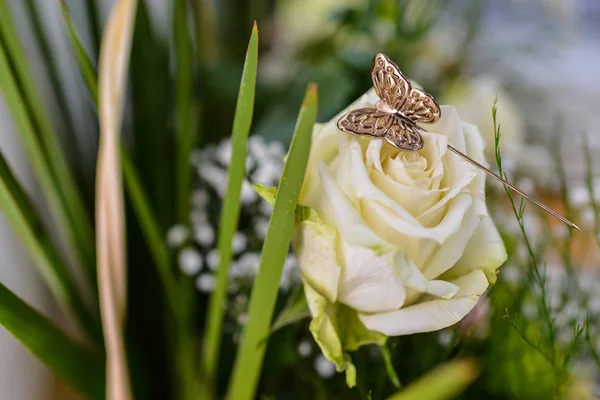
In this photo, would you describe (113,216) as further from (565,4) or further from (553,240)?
(565,4)

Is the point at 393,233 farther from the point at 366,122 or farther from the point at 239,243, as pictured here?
the point at 239,243

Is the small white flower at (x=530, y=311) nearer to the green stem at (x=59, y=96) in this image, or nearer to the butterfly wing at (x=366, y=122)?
the butterfly wing at (x=366, y=122)

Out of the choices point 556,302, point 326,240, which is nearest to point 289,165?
point 326,240

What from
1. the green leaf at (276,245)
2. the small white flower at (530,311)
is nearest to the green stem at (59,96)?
the green leaf at (276,245)

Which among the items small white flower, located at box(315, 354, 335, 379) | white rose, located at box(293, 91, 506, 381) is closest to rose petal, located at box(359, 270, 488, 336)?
white rose, located at box(293, 91, 506, 381)

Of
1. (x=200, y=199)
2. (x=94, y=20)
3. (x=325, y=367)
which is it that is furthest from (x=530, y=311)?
(x=94, y=20)

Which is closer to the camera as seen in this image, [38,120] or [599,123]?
[38,120]
